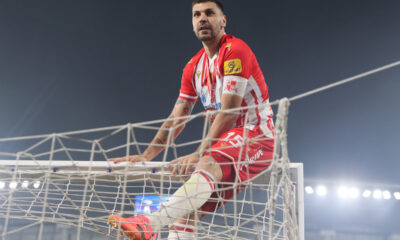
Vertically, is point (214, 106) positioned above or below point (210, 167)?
above

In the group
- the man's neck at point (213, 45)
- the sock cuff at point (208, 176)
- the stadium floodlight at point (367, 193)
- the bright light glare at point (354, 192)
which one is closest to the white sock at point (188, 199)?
the sock cuff at point (208, 176)

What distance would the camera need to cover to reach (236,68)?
3.20 ft

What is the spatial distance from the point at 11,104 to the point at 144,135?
5.06 feet

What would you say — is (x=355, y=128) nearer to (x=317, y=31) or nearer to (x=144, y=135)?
(x=317, y=31)

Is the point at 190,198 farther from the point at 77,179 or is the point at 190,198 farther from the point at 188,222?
the point at 77,179

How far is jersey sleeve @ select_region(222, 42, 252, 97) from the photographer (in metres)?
0.95

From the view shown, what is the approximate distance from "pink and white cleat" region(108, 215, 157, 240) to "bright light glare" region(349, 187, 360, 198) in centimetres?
472

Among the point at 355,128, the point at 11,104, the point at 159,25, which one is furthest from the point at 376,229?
the point at 11,104

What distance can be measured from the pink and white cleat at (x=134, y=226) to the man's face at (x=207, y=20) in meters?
0.54

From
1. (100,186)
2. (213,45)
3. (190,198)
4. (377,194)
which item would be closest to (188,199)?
(190,198)

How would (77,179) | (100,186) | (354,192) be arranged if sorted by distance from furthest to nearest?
(354,192) < (100,186) < (77,179)

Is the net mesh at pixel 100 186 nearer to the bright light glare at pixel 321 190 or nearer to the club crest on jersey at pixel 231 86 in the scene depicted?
the club crest on jersey at pixel 231 86

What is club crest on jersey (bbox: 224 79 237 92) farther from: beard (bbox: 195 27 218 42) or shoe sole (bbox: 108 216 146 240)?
shoe sole (bbox: 108 216 146 240)

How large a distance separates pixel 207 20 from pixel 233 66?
0.20 m
